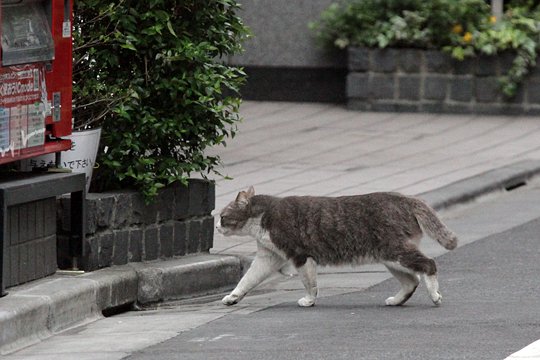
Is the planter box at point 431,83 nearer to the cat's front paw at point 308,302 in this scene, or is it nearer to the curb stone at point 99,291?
the curb stone at point 99,291

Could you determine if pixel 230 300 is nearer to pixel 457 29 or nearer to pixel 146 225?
pixel 146 225

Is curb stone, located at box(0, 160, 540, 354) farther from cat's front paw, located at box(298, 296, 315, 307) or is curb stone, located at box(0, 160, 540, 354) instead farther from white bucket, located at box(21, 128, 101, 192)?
cat's front paw, located at box(298, 296, 315, 307)

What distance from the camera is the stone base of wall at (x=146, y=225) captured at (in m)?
8.66

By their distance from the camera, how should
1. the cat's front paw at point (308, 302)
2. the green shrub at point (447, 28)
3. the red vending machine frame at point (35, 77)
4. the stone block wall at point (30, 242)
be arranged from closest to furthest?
the red vending machine frame at point (35, 77)
the stone block wall at point (30, 242)
the cat's front paw at point (308, 302)
the green shrub at point (447, 28)

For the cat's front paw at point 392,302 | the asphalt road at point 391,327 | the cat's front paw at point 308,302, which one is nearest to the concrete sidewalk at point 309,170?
the asphalt road at point 391,327

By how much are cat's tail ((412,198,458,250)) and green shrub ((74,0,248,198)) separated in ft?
5.31

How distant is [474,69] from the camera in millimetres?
16938

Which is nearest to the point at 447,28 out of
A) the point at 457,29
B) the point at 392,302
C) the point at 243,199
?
the point at 457,29

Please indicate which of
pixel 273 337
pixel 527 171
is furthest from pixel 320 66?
pixel 273 337

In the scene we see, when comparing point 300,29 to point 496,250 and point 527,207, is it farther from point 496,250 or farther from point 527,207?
point 496,250

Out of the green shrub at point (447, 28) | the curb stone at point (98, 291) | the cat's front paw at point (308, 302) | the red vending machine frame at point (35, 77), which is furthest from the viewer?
the green shrub at point (447, 28)

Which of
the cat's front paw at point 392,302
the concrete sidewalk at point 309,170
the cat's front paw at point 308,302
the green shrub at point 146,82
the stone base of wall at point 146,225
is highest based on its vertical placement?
the green shrub at point 146,82

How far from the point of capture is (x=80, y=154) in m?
8.70

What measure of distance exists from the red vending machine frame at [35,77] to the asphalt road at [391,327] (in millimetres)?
1467
